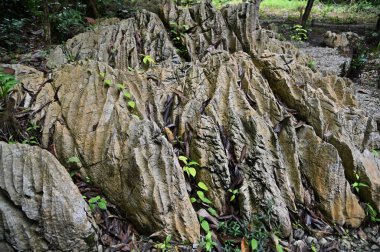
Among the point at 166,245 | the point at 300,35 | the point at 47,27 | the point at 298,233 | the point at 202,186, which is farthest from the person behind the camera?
the point at 300,35

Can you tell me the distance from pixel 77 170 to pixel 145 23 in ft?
16.2

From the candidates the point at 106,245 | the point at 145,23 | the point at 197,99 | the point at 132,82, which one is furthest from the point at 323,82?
the point at 106,245

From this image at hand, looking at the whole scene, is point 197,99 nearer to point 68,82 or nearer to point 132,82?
point 132,82

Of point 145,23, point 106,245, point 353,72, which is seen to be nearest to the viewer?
point 106,245

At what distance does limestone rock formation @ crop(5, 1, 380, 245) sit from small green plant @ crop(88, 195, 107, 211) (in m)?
0.17

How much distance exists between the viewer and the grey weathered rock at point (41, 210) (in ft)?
10.8

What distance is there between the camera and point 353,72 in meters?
9.02

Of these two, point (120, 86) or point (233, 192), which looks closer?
point (233, 192)

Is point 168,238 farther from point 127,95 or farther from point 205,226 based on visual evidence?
point 127,95

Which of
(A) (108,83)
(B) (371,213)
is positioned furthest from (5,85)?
(B) (371,213)

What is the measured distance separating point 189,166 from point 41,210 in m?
1.88

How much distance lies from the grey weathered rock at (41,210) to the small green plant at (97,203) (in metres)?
0.30

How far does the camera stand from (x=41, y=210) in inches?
130

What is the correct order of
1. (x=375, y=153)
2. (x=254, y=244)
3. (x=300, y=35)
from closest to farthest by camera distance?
1. (x=254, y=244)
2. (x=375, y=153)
3. (x=300, y=35)
